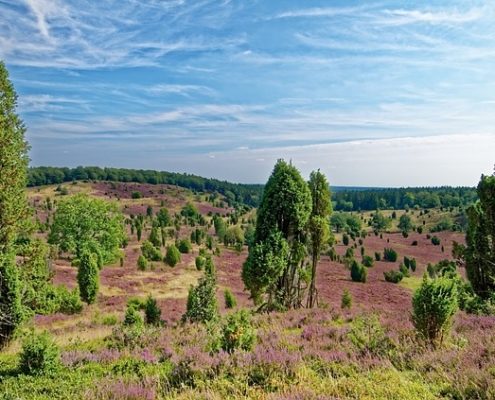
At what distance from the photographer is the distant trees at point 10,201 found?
1332 cm

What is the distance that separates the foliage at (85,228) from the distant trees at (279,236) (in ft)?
105

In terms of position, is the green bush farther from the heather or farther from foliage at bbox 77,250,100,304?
the heather

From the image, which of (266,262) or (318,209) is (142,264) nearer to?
(318,209)

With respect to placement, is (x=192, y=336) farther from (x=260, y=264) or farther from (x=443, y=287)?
(x=443, y=287)

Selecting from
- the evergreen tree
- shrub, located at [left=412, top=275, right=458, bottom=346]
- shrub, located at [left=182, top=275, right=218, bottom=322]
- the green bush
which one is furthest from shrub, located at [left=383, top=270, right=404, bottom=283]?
shrub, located at [left=412, top=275, right=458, bottom=346]

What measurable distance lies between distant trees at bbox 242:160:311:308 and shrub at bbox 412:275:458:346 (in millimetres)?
8255

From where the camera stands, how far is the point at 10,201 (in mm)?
13773

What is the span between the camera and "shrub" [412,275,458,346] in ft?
29.9

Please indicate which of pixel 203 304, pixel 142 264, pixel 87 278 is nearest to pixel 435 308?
pixel 203 304

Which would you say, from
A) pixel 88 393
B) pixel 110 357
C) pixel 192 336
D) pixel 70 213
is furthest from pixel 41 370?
pixel 70 213

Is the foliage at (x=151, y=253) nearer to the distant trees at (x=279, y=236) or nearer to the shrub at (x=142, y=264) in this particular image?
the shrub at (x=142, y=264)

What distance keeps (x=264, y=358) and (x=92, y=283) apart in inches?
1100

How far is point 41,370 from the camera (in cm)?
835

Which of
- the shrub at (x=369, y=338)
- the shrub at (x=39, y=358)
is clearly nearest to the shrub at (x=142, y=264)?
the shrub at (x=39, y=358)
